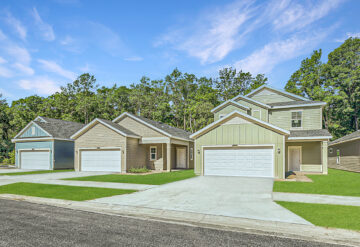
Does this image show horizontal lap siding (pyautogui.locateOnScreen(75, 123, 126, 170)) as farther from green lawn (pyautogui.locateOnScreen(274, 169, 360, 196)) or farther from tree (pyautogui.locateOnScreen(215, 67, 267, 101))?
tree (pyautogui.locateOnScreen(215, 67, 267, 101))

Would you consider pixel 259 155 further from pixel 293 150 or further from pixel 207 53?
pixel 207 53

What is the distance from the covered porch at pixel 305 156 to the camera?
64.5 ft

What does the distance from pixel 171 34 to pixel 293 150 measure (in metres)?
14.5

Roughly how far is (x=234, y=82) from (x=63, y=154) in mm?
37412

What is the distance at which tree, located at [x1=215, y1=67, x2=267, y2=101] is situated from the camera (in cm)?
4922

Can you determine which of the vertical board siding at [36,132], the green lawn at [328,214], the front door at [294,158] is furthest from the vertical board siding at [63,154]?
the green lawn at [328,214]

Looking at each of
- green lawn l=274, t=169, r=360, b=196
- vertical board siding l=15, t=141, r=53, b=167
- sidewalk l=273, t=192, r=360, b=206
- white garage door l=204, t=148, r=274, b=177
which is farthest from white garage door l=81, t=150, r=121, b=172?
sidewalk l=273, t=192, r=360, b=206

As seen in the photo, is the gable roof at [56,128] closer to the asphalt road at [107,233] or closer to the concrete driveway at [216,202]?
the concrete driveway at [216,202]

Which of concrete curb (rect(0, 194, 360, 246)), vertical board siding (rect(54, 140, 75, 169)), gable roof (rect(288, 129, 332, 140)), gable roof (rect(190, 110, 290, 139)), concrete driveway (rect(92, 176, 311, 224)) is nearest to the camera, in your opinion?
concrete curb (rect(0, 194, 360, 246))

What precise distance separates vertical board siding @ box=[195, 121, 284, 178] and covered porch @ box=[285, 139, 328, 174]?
18.3 ft

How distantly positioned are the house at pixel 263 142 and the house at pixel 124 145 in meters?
4.59

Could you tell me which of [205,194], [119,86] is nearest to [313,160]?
[205,194]

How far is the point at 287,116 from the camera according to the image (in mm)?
21641

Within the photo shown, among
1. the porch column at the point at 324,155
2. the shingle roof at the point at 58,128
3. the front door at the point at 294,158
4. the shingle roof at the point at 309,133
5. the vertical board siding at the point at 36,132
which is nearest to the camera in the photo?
the shingle roof at the point at 309,133
